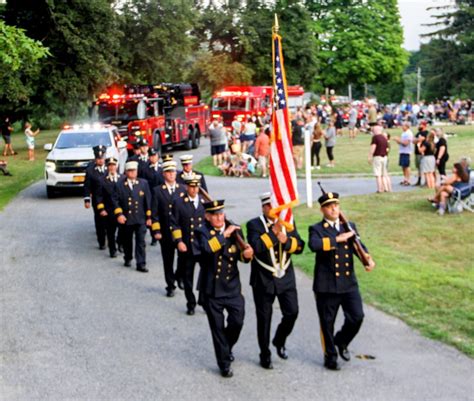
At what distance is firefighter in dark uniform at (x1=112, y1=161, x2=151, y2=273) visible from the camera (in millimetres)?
13414

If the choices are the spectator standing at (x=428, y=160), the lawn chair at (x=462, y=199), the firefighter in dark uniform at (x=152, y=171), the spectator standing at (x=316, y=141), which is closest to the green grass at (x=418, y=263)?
the lawn chair at (x=462, y=199)

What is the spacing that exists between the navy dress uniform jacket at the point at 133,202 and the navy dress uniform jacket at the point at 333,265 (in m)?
5.50

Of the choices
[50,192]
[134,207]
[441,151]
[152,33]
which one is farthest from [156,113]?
[134,207]

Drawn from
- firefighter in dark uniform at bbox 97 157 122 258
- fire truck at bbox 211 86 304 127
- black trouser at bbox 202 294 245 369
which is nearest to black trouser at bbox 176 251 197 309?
black trouser at bbox 202 294 245 369

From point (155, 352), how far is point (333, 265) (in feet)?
7.58

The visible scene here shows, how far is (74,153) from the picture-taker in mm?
22891

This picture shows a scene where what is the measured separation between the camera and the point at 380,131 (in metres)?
21.3

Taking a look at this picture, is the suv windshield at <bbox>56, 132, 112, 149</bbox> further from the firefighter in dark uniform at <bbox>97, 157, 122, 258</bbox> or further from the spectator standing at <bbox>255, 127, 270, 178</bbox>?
the firefighter in dark uniform at <bbox>97, 157, 122, 258</bbox>

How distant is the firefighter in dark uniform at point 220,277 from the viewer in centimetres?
827

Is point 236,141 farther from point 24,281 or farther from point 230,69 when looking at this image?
point 230,69

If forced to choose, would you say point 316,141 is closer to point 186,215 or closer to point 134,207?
point 134,207

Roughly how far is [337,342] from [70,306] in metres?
4.29

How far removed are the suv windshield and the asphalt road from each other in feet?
33.0

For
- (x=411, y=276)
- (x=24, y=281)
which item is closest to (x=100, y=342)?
(x=24, y=281)
